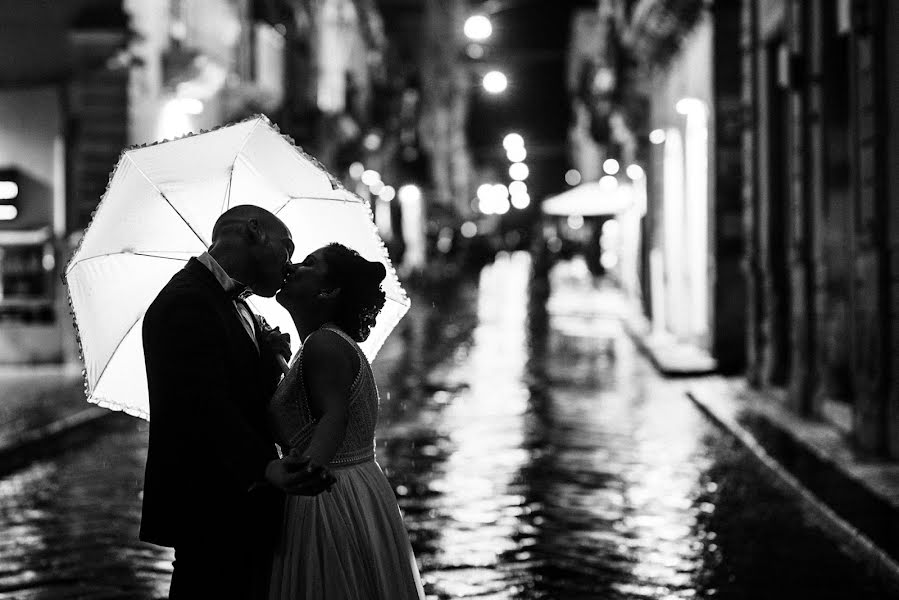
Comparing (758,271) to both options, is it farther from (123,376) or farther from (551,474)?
(123,376)

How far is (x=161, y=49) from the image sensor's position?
2202cm

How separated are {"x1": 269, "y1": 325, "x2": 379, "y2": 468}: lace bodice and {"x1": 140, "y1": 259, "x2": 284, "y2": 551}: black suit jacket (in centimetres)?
7

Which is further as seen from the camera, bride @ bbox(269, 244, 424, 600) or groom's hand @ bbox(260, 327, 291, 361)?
groom's hand @ bbox(260, 327, 291, 361)

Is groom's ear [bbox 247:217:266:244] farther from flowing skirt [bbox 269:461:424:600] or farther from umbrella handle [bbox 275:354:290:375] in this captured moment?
flowing skirt [bbox 269:461:424:600]

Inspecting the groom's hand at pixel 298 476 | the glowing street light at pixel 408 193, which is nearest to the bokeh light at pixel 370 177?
the glowing street light at pixel 408 193

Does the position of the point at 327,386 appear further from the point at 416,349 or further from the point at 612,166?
the point at 612,166

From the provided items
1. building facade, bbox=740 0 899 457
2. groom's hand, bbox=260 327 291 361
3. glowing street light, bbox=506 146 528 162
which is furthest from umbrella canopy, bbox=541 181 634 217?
glowing street light, bbox=506 146 528 162

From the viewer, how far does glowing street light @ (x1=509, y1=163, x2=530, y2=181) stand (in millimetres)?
123000

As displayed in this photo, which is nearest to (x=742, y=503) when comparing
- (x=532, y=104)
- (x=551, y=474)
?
(x=551, y=474)

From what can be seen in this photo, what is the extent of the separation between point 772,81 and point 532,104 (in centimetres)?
9882

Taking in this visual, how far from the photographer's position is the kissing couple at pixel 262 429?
377cm

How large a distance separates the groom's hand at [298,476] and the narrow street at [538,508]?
0.22 m

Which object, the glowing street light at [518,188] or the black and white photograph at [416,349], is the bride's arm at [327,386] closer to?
the black and white photograph at [416,349]

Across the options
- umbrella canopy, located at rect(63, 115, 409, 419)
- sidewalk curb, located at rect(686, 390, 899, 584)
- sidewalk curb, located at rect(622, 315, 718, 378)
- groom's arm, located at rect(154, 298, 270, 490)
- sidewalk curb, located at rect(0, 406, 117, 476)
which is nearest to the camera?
groom's arm, located at rect(154, 298, 270, 490)
